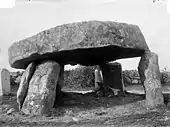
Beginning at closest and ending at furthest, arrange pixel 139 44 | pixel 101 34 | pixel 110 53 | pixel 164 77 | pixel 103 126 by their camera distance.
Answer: pixel 103 126 < pixel 101 34 < pixel 139 44 < pixel 110 53 < pixel 164 77

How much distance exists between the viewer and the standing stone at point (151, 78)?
15.3ft

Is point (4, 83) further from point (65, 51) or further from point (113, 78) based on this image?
point (65, 51)

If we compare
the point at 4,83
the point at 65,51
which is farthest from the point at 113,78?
the point at 4,83

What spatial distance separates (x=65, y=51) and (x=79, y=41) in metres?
0.38

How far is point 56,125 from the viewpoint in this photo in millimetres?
3803

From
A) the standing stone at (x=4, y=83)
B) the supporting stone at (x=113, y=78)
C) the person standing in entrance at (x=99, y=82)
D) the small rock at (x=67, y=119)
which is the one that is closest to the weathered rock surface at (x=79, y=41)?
the small rock at (x=67, y=119)

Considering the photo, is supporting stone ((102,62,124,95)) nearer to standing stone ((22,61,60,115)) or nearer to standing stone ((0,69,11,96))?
standing stone ((22,61,60,115))

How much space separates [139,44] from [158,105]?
1.27 metres

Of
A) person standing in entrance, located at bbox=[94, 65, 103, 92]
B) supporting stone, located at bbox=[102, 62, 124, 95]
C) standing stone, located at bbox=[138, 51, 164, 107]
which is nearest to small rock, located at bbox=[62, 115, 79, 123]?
standing stone, located at bbox=[138, 51, 164, 107]

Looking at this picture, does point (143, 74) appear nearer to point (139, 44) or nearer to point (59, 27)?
point (139, 44)

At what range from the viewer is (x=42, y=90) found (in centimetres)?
473

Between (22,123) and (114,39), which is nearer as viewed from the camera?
(22,123)

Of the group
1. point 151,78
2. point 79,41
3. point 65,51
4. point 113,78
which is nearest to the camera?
Answer: point 79,41

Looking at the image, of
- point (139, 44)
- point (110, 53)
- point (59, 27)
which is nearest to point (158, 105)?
point (139, 44)
